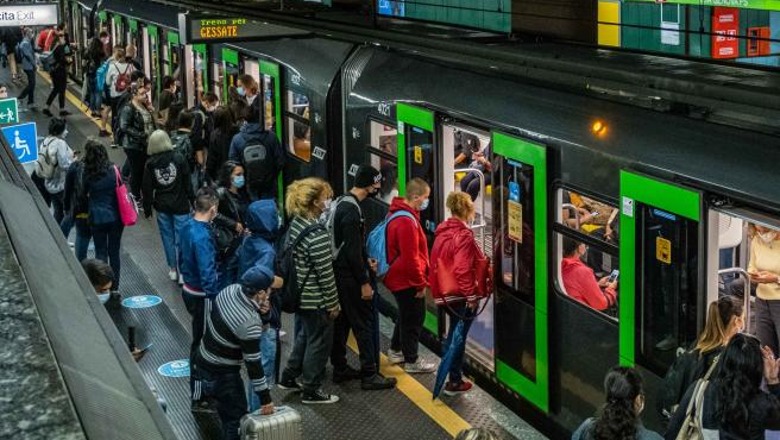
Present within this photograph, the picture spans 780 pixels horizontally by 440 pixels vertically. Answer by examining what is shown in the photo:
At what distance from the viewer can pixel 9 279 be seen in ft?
6.54

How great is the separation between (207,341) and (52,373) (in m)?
6.09

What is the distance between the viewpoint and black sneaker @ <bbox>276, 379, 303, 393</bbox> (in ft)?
32.5

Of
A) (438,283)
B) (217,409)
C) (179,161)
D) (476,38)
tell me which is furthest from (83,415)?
(179,161)

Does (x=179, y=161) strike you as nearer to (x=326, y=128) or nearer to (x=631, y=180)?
(x=326, y=128)

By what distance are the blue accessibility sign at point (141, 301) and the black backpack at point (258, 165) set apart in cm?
165

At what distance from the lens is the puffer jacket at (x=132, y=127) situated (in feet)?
49.7

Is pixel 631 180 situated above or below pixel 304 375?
above

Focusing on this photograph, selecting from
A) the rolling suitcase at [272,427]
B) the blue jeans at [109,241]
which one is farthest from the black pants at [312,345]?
the blue jeans at [109,241]

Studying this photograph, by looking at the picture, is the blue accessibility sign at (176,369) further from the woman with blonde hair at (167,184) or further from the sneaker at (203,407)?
the woman with blonde hair at (167,184)

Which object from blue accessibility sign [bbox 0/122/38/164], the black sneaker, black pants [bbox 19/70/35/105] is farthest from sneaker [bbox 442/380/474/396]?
black pants [bbox 19/70/35/105]

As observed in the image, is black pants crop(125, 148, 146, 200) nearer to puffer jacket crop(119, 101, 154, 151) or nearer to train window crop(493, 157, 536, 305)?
puffer jacket crop(119, 101, 154, 151)

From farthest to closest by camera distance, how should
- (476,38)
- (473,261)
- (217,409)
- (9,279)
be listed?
(476,38) < (473,261) < (217,409) < (9,279)

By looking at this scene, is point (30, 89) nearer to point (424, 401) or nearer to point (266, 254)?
point (266, 254)

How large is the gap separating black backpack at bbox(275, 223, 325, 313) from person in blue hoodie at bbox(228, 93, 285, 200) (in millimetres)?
4260
